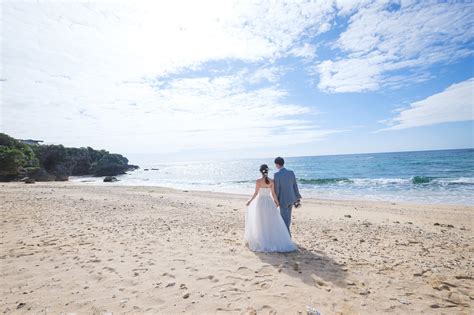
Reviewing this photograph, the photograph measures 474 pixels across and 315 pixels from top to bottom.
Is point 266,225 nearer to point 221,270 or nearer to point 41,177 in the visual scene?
point 221,270

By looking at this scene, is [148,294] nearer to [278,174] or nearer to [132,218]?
[278,174]

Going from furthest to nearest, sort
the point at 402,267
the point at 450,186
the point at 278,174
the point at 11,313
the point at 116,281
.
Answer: the point at 450,186 < the point at 278,174 < the point at 402,267 < the point at 116,281 < the point at 11,313

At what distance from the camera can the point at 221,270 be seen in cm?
532

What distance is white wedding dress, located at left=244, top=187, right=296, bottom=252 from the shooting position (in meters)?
6.65

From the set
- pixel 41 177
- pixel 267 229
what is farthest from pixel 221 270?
pixel 41 177

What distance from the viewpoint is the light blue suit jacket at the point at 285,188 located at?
7031mm

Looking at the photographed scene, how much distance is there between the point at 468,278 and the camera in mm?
5008

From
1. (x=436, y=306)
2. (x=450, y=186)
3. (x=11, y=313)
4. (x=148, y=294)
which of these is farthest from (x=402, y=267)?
(x=450, y=186)

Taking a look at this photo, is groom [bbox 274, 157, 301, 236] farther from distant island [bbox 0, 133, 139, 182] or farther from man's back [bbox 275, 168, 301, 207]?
distant island [bbox 0, 133, 139, 182]

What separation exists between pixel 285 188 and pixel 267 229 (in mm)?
1257

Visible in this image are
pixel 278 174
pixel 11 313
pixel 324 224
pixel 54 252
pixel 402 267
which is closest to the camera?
pixel 11 313

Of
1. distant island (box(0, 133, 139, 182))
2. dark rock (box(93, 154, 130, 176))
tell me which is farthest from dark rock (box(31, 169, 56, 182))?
dark rock (box(93, 154, 130, 176))

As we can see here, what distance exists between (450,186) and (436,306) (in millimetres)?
28791

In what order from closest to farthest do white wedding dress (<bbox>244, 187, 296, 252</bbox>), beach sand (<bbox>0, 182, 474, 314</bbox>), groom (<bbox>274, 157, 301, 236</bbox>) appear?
beach sand (<bbox>0, 182, 474, 314</bbox>), white wedding dress (<bbox>244, 187, 296, 252</bbox>), groom (<bbox>274, 157, 301, 236</bbox>)
